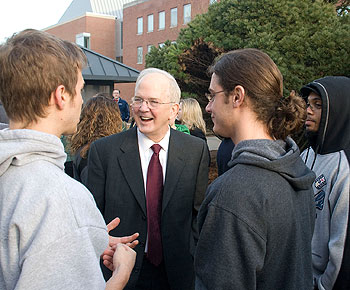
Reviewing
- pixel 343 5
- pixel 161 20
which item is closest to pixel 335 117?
pixel 343 5

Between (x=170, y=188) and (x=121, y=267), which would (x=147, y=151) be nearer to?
(x=170, y=188)

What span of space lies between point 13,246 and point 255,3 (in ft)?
34.5

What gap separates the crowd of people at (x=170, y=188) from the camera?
3.75 ft

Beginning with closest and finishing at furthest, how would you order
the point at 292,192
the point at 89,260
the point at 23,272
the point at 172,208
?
the point at 23,272 < the point at 89,260 < the point at 292,192 < the point at 172,208

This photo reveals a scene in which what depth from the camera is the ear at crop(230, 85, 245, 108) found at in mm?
1697

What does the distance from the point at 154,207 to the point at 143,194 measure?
0.46ft

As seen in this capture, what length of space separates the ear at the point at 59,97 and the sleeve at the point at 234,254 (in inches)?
30.6

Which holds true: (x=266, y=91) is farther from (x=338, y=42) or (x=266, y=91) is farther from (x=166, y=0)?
(x=166, y=0)

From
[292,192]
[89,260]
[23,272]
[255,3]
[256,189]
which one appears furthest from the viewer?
[255,3]

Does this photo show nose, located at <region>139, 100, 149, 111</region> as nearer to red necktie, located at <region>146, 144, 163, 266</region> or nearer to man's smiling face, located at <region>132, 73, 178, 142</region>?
man's smiling face, located at <region>132, 73, 178, 142</region>

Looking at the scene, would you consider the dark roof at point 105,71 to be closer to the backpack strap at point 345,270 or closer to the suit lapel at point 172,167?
the suit lapel at point 172,167

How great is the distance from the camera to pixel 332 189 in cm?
236

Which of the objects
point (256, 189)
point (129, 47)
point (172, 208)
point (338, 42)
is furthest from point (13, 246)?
point (129, 47)

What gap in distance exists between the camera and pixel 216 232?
58.6 inches
